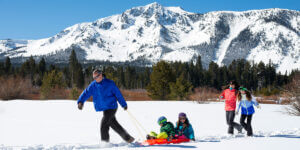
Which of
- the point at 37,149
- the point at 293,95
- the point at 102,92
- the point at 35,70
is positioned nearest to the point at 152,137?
the point at 102,92

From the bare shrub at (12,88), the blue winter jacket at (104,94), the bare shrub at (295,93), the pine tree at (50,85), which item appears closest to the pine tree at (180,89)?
the pine tree at (50,85)

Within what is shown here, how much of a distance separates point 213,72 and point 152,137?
98.8 m

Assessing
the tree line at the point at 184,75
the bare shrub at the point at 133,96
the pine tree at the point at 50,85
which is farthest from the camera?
the tree line at the point at 184,75

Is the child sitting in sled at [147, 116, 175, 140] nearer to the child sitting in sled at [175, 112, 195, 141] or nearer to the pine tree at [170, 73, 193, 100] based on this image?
the child sitting in sled at [175, 112, 195, 141]

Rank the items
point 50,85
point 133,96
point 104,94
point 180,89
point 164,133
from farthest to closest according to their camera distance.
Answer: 1. point 133,96
2. point 50,85
3. point 180,89
4. point 164,133
5. point 104,94

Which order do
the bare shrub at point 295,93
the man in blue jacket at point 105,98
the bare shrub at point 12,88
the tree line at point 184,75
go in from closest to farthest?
the man in blue jacket at point 105,98 → the bare shrub at point 295,93 → the bare shrub at point 12,88 → the tree line at point 184,75

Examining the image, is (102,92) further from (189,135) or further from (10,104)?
(10,104)

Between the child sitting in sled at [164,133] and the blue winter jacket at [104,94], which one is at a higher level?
the blue winter jacket at [104,94]

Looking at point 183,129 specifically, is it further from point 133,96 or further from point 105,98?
point 133,96

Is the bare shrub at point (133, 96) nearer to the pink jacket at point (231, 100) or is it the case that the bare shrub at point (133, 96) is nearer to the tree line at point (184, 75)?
the tree line at point (184, 75)

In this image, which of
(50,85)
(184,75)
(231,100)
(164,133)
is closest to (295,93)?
(231,100)

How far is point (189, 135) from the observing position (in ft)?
→ 22.4

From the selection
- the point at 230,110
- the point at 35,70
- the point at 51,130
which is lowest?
the point at 51,130

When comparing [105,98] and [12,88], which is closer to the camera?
[105,98]
